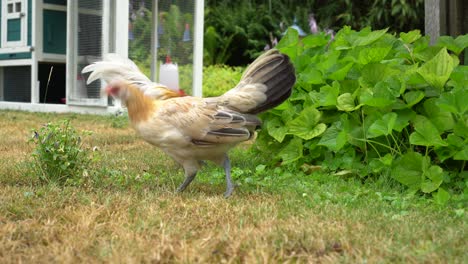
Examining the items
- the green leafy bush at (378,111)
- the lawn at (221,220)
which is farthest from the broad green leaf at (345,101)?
A: the lawn at (221,220)

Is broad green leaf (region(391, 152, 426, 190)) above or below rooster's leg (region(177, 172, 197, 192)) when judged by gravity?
above

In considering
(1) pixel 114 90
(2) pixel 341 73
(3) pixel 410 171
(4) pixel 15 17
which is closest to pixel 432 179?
(3) pixel 410 171

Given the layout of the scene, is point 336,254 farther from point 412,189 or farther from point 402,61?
point 402,61

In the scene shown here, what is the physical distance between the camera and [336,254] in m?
2.21

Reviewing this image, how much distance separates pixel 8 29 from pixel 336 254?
416 inches

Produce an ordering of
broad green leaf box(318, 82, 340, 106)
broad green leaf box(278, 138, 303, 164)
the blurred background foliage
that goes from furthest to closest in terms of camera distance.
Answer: the blurred background foliage → broad green leaf box(278, 138, 303, 164) → broad green leaf box(318, 82, 340, 106)

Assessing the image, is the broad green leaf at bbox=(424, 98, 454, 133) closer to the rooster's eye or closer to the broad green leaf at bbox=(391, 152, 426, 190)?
the broad green leaf at bbox=(391, 152, 426, 190)

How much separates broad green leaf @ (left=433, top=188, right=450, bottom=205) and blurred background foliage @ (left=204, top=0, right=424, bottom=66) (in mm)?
13653

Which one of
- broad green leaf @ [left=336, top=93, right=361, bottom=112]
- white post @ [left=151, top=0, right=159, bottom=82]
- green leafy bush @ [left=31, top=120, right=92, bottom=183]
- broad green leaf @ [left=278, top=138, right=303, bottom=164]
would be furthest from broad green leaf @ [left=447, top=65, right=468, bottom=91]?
white post @ [left=151, top=0, right=159, bottom=82]

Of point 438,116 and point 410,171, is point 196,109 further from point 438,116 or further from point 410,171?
point 438,116

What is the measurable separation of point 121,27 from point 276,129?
5150 millimetres

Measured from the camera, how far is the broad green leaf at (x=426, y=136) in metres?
3.52

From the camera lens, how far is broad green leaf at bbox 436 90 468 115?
348 centimetres

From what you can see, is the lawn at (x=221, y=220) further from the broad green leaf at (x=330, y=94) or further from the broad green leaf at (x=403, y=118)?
the broad green leaf at (x=330, y=94)
